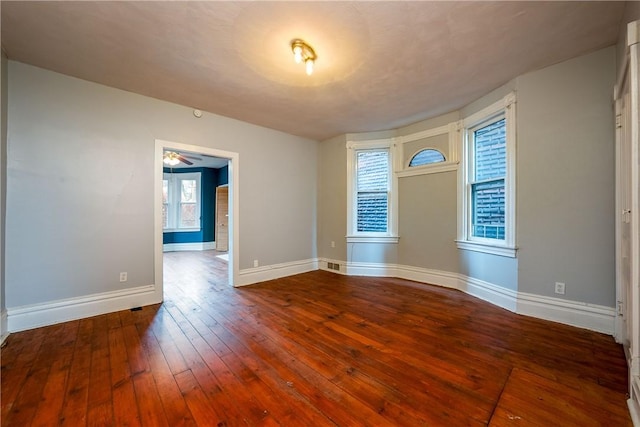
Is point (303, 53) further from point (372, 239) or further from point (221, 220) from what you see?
point (221, 220)

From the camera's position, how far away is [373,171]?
4645mm

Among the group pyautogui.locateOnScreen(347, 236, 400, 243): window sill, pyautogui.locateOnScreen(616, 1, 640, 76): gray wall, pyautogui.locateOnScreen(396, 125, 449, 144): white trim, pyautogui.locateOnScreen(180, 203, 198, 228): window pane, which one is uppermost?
pyautogui.locateOnScreen(616, 1, 640, 76): gray wall

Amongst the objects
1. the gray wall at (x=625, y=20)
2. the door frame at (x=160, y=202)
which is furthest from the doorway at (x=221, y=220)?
the gray wall at (x=625, y=20)

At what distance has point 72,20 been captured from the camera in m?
1.94

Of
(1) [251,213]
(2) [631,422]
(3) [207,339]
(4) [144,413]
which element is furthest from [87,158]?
(2) [631,422]

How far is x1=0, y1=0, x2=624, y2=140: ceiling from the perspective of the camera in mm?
1854

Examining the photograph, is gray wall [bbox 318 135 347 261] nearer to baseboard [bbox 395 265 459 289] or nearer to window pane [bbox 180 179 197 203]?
baseboard [bbox 395 265 459 289]

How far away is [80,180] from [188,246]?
576 cm

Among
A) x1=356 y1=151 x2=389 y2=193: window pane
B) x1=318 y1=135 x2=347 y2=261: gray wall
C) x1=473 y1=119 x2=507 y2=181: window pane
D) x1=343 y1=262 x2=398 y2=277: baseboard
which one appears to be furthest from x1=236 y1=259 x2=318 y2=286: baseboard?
x1=473 y1=119 x2=507 y2=181: window pane

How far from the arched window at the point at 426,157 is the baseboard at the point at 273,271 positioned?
262 cm

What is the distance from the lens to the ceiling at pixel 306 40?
1.85 metres

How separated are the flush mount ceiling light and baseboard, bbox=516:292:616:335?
10.7 feet

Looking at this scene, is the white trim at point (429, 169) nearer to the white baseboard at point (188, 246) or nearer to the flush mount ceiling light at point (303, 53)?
the flush mount ceiling light at point (303, 53)

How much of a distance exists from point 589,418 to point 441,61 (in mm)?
2838
